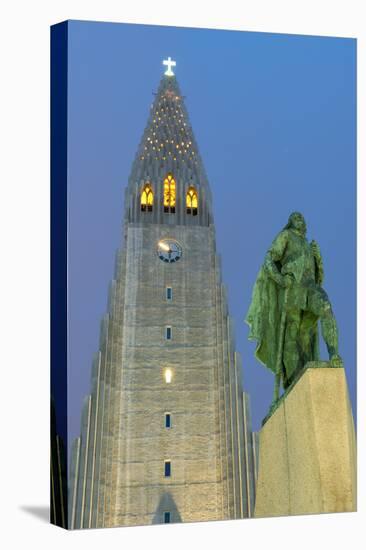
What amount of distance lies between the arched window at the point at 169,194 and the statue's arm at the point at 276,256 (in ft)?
23.2

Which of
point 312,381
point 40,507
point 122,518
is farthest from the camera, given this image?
point 122,518

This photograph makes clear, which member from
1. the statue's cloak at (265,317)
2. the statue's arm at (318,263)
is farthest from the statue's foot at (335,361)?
the statue's arm at (318,263)

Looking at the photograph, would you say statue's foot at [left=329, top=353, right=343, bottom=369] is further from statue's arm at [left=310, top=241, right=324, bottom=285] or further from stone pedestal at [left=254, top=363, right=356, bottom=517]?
statue's arm at [left=310, top=241, right=324, bottom=285]

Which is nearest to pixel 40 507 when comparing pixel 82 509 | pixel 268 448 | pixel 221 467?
pixel 82 509

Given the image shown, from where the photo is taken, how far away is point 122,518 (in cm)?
4619

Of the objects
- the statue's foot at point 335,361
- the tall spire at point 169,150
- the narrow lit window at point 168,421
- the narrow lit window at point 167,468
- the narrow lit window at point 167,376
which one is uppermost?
the tall spire at point 169,150

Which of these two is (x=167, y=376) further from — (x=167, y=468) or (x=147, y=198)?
(x=147, y=198)

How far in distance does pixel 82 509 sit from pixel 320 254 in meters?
5.50

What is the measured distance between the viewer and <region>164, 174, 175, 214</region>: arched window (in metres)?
47.5

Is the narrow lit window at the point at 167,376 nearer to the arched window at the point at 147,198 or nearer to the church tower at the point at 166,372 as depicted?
the church tower at the point at 166,372

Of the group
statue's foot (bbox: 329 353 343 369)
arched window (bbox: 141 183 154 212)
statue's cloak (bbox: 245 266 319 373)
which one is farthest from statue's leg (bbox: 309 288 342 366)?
arched window (bbox: 141 183 154 212)

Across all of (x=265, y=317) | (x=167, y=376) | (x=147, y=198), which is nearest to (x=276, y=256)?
(x=265, y=317)

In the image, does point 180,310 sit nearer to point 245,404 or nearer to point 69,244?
point 245,404

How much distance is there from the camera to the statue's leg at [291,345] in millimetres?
40469
